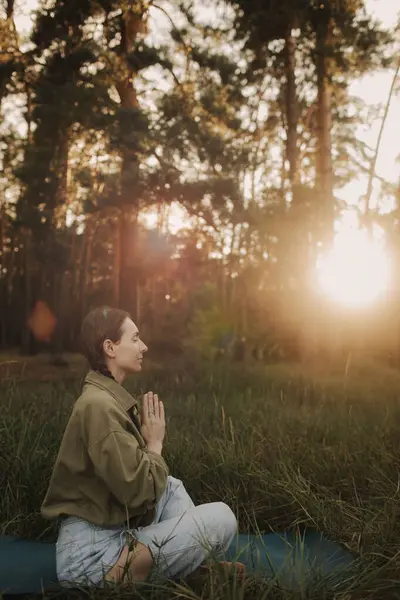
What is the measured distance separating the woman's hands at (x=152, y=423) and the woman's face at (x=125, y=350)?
0.17 metres

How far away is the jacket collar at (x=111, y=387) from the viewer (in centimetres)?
276

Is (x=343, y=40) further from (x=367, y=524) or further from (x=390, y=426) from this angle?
(x=367, y=524)

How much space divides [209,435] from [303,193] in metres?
7.19

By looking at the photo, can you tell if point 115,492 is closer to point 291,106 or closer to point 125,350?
point 125,350

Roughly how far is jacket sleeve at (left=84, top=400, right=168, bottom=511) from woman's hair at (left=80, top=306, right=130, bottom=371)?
1.13 ft

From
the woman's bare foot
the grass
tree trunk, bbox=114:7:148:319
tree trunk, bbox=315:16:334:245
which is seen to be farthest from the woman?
tree trunk, bbox=114:7:148:319

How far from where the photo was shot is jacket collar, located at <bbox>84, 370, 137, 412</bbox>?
9.07ft

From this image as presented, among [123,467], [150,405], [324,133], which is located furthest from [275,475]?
[324,133]

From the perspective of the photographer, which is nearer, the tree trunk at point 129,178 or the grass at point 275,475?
the grass at point 275,475

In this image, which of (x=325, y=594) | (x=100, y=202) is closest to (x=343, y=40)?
(x=100, y=202)

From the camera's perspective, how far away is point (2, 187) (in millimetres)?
24875

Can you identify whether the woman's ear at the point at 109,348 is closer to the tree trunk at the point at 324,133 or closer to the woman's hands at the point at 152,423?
the woman's hands at the point at 152,423

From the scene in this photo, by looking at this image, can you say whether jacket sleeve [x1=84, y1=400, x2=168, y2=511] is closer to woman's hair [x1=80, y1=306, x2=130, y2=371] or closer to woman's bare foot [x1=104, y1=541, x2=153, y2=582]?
woman's bare foot [x1=104, y1=541, x2=153, y2=582]

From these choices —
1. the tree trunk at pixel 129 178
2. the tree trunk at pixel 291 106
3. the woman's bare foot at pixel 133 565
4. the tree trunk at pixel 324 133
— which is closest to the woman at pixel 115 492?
the woman's bare foot at pixel 133 565
